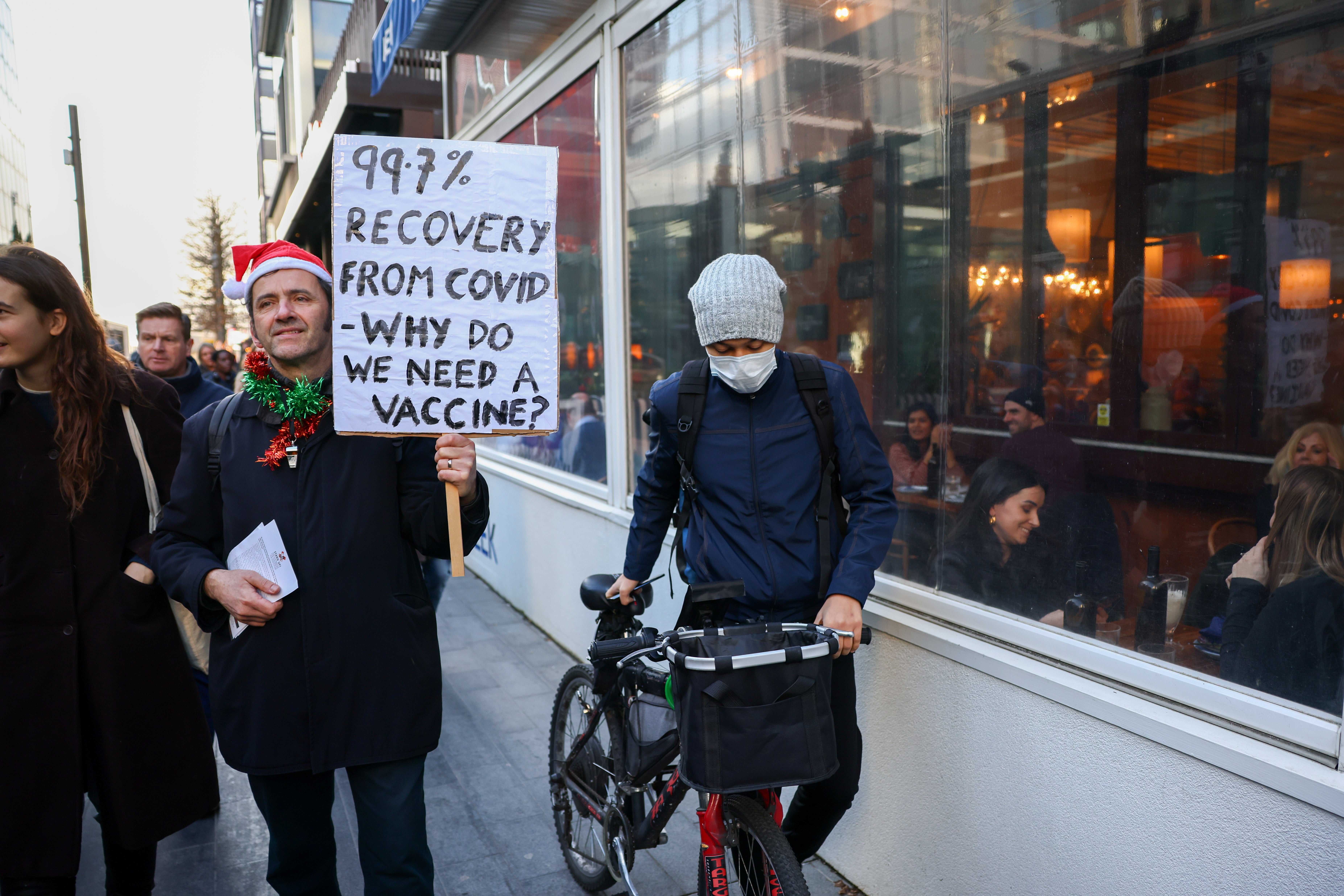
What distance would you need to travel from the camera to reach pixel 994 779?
2.66 meters

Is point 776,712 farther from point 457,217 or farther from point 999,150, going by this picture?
point 999,150

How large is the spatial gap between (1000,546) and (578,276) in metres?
4.02

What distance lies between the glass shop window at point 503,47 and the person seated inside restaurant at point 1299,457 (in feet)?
15.0

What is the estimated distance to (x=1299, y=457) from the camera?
7.54 ft

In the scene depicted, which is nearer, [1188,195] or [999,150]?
[1188,195]

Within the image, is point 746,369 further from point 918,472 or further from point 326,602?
point 918,472

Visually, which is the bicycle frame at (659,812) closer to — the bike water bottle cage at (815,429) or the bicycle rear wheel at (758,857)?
the bicycle rear wheel at (758,857)

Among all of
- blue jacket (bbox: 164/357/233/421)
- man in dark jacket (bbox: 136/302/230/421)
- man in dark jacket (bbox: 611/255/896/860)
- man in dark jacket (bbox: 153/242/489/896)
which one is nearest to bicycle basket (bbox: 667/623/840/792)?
man in dark jacket (bbox: 611/255/896/860)

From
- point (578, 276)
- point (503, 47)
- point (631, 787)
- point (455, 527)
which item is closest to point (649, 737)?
point (631, 787)

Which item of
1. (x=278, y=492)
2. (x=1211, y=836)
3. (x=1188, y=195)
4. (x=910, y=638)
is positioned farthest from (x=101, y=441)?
(x=1188, y=195)

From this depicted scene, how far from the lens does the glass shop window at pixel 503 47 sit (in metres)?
5.83

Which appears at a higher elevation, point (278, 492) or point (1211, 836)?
point (278, 492)

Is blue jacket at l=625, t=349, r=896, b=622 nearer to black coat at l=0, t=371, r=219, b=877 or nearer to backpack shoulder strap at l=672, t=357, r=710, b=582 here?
backpack shoulder strap at l=672, t=357, r=710, b=582

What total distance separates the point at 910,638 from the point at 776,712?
1.10 metres
